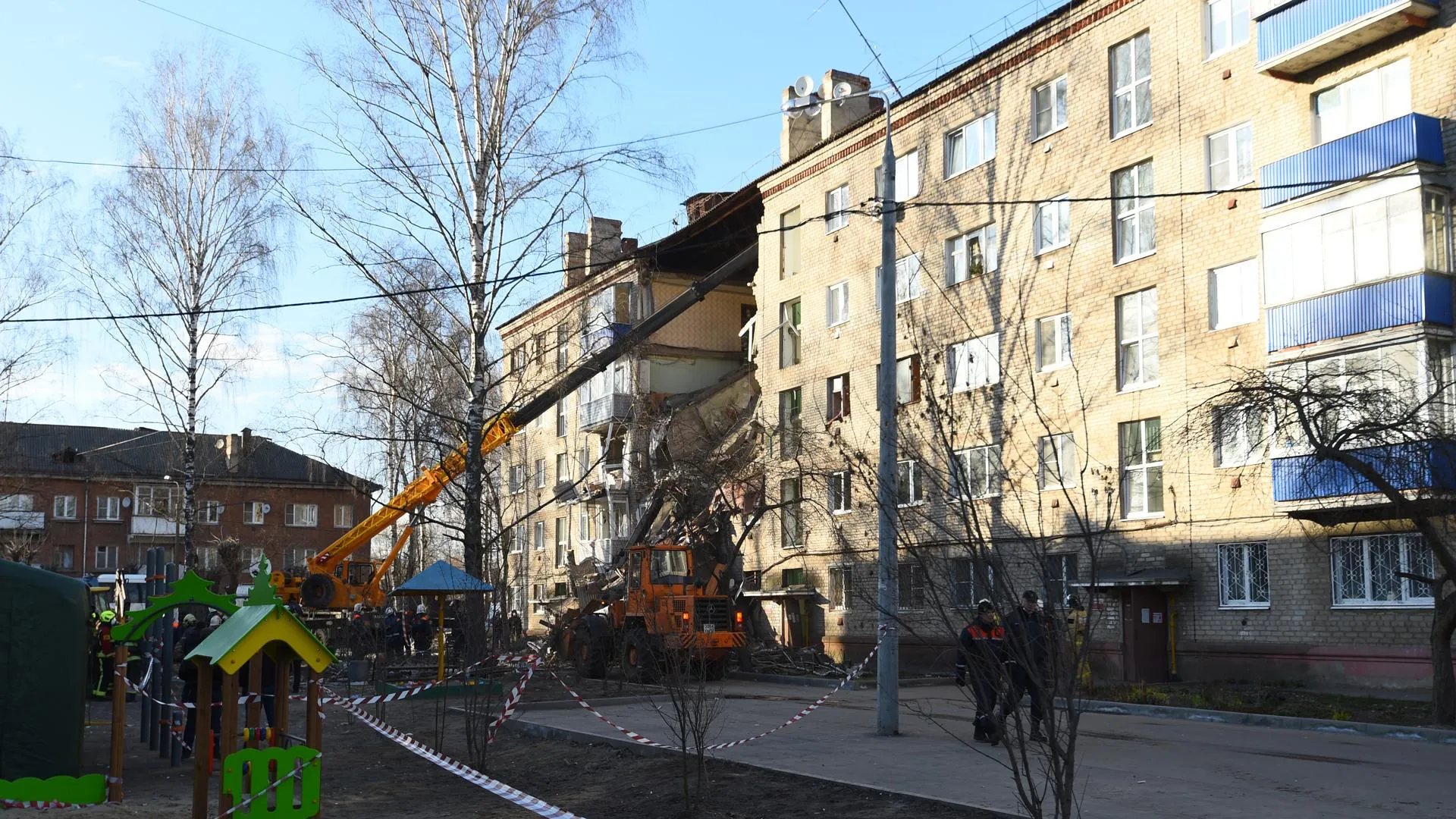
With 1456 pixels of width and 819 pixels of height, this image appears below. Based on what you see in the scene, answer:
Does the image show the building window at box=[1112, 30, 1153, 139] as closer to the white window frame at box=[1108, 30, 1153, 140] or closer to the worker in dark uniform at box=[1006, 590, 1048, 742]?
the white window frame at box=[1108, 30, 1153, 140]

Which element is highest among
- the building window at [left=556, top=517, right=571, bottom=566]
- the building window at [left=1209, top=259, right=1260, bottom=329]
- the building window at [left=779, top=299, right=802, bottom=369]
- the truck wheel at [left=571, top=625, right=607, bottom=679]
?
the building window at [left=779, top=299, right=802, bottom=369]

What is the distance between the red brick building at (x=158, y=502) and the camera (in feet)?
225

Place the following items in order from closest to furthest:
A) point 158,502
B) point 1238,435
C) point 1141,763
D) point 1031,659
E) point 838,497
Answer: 1. point 1031,659
2. point 1141,763
3. point 1238,435
4. point 838,497
5. point 158,502

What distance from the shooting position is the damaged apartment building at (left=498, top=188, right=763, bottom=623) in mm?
44125

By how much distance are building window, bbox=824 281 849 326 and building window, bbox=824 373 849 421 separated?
164cm

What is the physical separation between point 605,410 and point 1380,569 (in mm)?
30252

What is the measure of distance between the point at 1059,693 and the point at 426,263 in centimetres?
2105

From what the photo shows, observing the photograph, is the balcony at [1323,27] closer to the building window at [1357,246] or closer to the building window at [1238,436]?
the building window at [1357,246]

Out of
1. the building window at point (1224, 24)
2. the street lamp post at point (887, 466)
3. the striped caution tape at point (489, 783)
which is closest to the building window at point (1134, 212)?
the building window at point (1224, 24)

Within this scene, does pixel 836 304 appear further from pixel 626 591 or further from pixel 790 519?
pixel 626 591

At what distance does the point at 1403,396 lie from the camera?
21484 mm

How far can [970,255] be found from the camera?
109 ft

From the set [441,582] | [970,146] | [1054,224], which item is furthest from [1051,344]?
[441,582]

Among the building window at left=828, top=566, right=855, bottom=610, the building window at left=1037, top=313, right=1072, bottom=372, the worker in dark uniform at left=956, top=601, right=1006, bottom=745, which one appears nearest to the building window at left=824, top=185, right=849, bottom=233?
the building window at left=1037, top=313, right=1072, bottom=372
